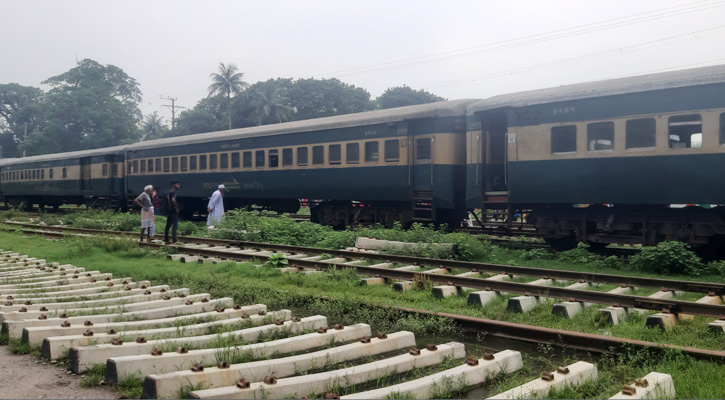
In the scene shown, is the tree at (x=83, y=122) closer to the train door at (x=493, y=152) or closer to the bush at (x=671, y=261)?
the train door at (x=493, y=152)

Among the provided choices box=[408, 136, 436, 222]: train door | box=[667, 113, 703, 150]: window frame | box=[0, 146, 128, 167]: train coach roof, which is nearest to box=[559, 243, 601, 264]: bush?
box=[667, 113, 703, 150]: window frame

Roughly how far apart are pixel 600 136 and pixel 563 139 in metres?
0.75

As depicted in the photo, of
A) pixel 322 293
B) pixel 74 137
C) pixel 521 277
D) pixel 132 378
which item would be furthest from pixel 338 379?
pixel 74 137

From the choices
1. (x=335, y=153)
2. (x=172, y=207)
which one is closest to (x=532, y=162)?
(x=335, y=153)

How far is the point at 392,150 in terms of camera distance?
591 inches

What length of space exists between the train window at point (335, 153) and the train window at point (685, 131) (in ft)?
28.9

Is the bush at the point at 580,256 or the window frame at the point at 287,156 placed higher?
the window frame at the point at 287,156

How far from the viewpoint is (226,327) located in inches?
198

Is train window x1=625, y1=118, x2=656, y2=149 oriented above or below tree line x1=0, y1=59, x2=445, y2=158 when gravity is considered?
below

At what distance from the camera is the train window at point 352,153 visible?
52.0 feet

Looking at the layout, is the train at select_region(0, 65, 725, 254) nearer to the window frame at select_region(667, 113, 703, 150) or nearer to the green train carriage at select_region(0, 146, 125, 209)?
the window frame at select_region(667, 113, 703, 150)

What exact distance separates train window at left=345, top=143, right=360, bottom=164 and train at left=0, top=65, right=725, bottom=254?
0.03 m

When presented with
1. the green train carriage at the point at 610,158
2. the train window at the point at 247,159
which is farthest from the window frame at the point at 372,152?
the train window at the point at 247,159

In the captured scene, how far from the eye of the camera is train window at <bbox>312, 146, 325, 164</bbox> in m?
16.9
